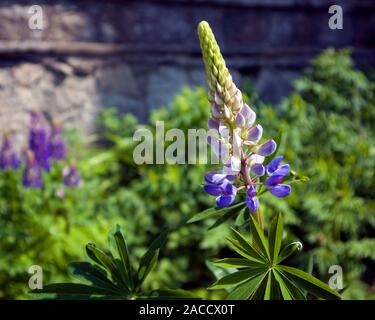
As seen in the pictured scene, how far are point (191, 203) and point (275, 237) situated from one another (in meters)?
2.32

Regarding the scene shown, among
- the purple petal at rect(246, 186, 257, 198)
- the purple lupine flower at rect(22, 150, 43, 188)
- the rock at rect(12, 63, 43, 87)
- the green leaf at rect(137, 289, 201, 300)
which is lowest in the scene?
the green leaf at rect(137, 289, 201, 300)

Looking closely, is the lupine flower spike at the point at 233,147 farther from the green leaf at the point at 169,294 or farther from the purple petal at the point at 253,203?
the green leaf at the point at 169,294

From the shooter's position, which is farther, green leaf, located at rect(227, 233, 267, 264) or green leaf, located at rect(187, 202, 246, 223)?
green leaf, located at rect(187, 202, 246, 223)

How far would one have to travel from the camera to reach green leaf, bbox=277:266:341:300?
3.60 ft

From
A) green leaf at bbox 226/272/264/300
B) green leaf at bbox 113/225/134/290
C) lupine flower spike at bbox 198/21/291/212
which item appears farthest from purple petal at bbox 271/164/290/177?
green leaf at bbox 113/225/134/290

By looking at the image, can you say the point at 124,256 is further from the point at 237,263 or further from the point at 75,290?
the point at 237,263

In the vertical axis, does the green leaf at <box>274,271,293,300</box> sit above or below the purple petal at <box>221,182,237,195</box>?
below

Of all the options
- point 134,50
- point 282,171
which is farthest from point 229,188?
point 134,50

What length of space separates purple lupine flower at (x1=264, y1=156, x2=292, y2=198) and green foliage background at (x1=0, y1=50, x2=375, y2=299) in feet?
5.41

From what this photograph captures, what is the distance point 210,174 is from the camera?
1213 millimetres

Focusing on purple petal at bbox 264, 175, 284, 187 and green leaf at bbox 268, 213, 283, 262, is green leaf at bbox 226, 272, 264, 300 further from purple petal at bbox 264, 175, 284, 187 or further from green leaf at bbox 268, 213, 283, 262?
purple petal at bbox 264, 175, 284, 187

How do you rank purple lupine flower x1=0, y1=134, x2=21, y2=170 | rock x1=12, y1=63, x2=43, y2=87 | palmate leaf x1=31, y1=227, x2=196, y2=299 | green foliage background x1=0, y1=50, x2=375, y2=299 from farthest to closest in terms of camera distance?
rock x1=12, y1=63, x2=43, y2=87
purple lupine flower x1=0, y1=134, x2=21, y2=170
green foliage background x1=0, y1=50, x2=375, y2=299
palmate leaf x1=31, y1=227, x2=196, y2=299

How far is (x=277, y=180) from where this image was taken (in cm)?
121
